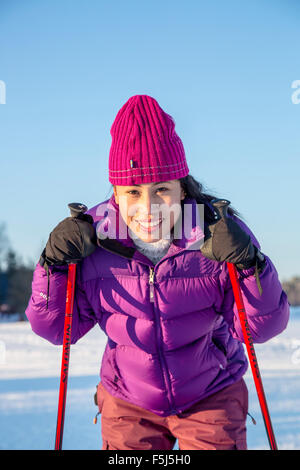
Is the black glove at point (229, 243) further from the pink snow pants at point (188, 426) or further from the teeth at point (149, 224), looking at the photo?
the pink snow pants at point (188, 426)

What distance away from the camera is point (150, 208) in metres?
2.62

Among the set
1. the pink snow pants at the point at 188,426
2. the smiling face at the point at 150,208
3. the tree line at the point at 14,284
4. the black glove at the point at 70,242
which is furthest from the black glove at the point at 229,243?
the tree line at the point at 14,284

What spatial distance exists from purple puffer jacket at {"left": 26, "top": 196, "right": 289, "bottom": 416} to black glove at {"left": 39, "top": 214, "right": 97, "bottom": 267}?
8 cm

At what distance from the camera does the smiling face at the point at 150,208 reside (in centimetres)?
265

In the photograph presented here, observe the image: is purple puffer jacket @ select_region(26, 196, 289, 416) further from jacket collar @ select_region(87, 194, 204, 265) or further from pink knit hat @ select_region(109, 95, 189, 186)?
pink knit hat @ select_region(109, 95, 189, 186)

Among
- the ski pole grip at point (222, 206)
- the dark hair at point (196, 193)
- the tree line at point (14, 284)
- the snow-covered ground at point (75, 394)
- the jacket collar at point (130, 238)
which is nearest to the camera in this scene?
the ski pole grip at point (222, 206)

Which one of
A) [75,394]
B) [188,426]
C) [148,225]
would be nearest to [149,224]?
[148,225]

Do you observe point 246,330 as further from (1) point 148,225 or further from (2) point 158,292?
(1) point 148,225

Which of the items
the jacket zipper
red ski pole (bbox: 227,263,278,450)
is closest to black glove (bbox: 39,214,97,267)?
the jacket zipper

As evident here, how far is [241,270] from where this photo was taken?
8.71 feet

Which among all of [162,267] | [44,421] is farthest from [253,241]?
[44,421]

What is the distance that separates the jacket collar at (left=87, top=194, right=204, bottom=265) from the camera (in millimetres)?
2699

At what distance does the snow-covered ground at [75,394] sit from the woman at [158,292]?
1681 millimetres

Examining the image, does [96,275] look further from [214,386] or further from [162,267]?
[214,386]
